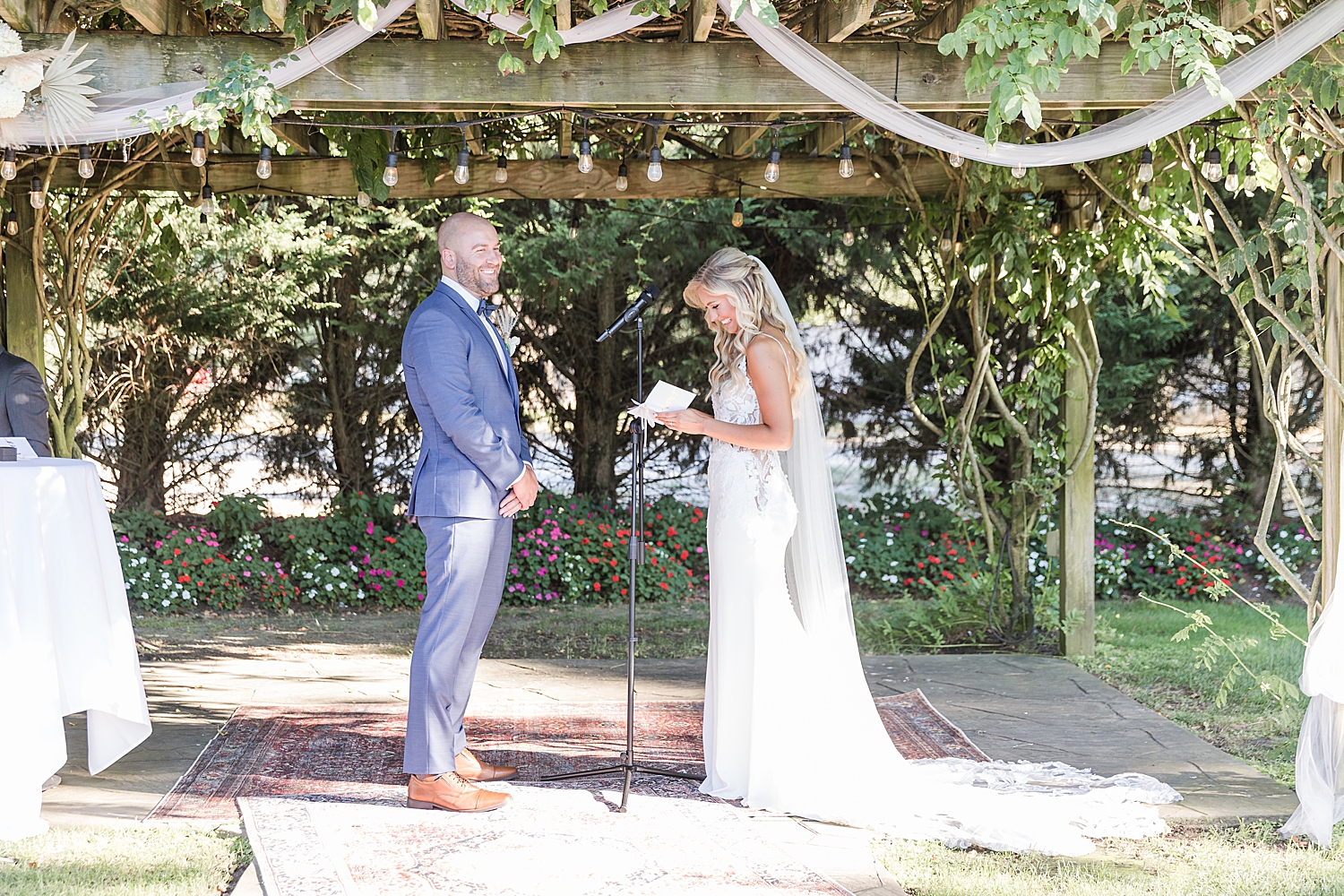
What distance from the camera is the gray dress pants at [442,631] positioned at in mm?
3756

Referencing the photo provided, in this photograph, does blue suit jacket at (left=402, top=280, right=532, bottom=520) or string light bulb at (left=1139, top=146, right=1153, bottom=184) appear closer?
blue suit jacket at (left=402, top=280, right=532, bottom=520)

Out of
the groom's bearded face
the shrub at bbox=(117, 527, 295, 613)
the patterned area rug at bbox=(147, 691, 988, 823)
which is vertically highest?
the groom's bearded face

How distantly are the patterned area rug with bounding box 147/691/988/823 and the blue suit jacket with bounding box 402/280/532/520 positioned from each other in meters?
0.99

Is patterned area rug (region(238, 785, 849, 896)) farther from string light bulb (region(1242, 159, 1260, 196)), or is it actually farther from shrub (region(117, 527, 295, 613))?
shrub (region(117, 527, 295, 613))

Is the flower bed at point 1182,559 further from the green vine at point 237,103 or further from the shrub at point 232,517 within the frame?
the green vine at point 237,103

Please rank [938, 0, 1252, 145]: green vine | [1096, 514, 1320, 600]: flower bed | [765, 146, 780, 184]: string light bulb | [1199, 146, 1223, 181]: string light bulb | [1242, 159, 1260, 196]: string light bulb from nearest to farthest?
[938, 0, 1252, 145]: green vine < [1199, 146, 1223, 181]: string light bulb < [1242, 159, 1260, 196]: string light bulb < [765, 146, 780, 184]: string light bulb < [1096, 514, 1320, 600]: flower bed

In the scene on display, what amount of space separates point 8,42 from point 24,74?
0.10 metres

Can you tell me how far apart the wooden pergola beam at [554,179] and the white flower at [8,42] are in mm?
2464

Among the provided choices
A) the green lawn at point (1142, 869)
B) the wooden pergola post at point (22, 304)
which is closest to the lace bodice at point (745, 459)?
the green lawn at point (1142, 869)

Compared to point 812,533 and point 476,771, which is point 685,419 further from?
point 476,771

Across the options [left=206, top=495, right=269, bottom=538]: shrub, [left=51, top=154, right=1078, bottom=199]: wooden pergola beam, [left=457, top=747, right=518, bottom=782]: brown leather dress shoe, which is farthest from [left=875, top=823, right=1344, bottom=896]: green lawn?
[left=206, top=495, right=269, bottom=538]: shrub

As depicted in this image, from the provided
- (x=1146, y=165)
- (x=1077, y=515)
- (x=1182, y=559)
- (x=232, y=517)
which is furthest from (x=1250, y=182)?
(x=232, y=517)

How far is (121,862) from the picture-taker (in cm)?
334

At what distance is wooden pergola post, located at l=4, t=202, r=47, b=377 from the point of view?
20.4 ft
